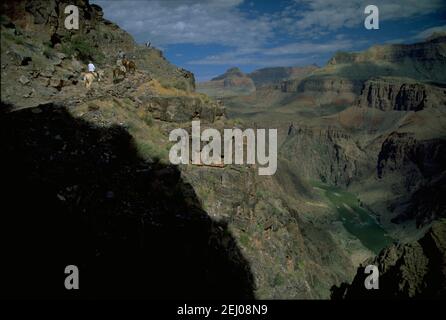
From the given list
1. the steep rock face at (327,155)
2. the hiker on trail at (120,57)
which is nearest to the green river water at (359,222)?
the steep rock face at (327,155)

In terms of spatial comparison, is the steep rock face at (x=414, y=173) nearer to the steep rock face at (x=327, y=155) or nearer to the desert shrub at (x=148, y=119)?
the steep rock face at (x=327, y=155)

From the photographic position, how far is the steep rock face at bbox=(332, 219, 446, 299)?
2752 centimetres

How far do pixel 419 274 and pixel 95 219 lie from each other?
25.8m

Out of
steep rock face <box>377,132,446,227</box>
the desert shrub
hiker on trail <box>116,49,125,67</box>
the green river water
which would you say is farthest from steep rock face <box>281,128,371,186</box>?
the desert shrub

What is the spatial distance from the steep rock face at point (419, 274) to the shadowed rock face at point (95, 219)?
15144mm

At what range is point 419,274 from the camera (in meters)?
29.9

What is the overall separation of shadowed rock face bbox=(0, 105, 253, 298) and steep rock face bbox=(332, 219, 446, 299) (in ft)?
49.7

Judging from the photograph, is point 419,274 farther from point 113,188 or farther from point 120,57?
point 120,57

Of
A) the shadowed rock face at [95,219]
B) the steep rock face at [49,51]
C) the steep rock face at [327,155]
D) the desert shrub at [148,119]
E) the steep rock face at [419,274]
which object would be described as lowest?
the steep rock face at [419,274]

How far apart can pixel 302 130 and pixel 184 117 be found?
178536 mm

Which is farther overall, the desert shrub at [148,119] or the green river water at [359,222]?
the green river water at [359,222]

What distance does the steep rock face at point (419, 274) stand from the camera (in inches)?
1083
